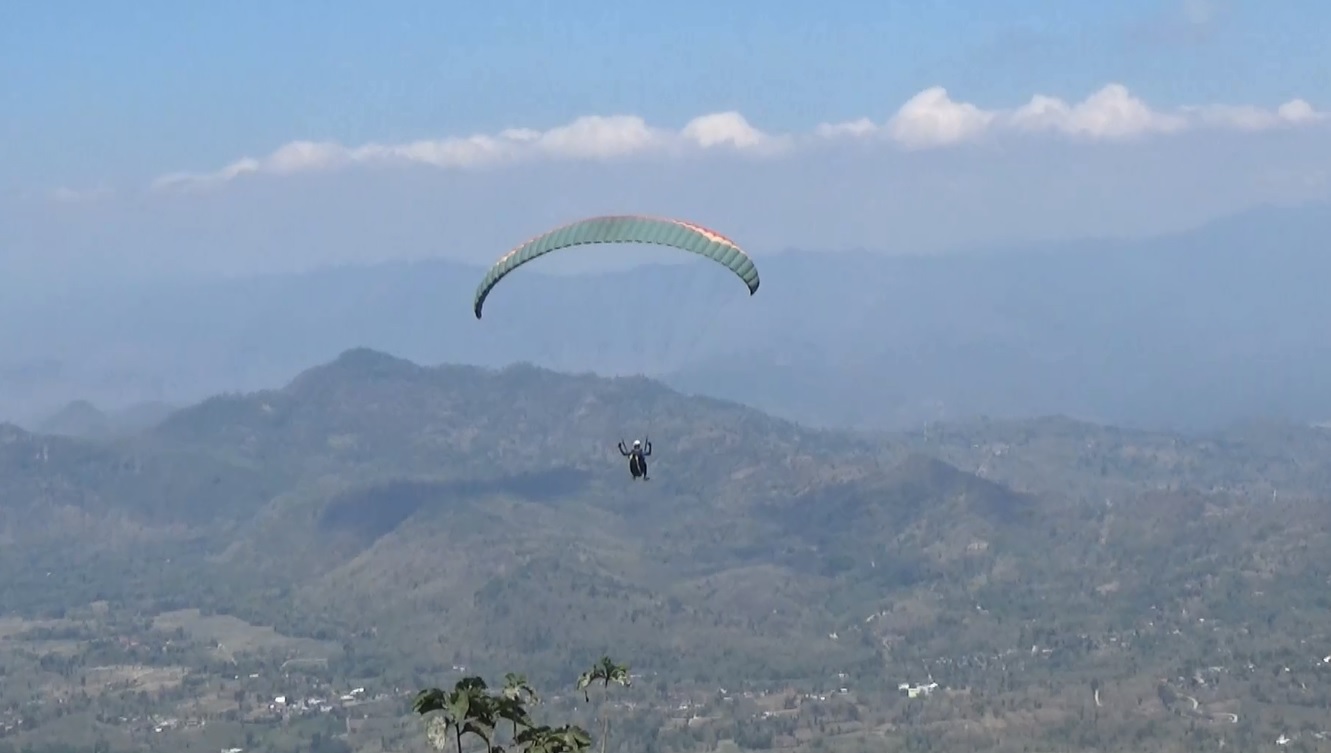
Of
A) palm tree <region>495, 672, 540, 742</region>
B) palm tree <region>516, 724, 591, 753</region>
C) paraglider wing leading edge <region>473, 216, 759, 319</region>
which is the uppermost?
paraglider wing leading edge <region>473, 216, 759, 319</region>

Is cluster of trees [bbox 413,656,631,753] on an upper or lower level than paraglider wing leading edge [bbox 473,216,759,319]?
lower

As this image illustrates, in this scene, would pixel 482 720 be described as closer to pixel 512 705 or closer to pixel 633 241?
pixel 512 705

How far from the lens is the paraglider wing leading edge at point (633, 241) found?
61375 millimetres

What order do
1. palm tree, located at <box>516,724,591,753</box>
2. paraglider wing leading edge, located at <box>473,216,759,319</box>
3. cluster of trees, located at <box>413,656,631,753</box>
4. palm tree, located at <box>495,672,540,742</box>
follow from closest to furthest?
palm tree, located at <box>516,724,591,753</box> < cluster of trees, located at <box>413,656,631,753</box> < palm tree, located at <box>495,672,540,742</box> < paraglider wing leading edge, located at <box>473,216,759,319</box>

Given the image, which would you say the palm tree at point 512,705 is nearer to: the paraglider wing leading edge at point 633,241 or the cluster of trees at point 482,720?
the cluster of trees at point 482,720

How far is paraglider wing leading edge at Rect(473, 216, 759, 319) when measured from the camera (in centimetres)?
6138

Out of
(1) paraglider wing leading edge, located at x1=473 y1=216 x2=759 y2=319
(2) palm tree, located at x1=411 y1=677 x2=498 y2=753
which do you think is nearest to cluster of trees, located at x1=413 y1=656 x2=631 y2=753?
(2) palm tree, located at x1=411 y1=677 x2=498 y2=753

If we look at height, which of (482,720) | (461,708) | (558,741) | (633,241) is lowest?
(558,741)

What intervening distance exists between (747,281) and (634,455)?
6654mm

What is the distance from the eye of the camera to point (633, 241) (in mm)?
61344

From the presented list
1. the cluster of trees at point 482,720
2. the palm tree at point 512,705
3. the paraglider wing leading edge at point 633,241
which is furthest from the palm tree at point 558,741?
the paraglider wing leading edge at point 633,241

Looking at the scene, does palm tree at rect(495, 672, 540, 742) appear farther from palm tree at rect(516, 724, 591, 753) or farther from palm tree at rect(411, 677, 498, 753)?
palm tree at rect(516, 724, 591, 753)

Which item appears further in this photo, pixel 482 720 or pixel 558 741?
pixel 482 720

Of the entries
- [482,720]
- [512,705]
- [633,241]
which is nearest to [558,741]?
[482,720]
